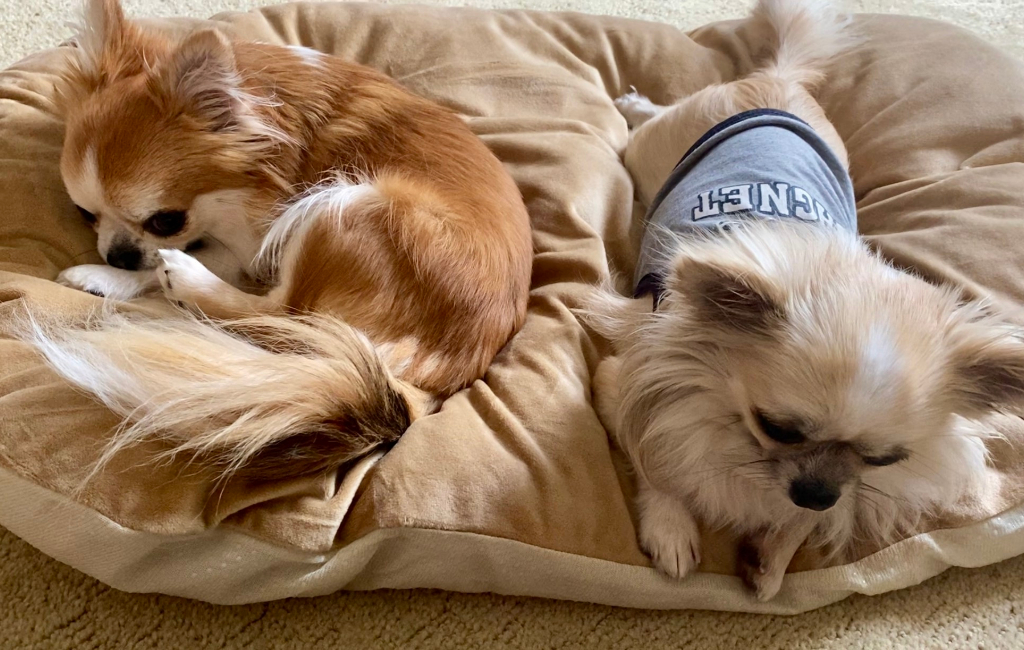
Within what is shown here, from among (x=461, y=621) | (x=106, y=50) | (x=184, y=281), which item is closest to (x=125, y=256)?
(x=184, y=281)

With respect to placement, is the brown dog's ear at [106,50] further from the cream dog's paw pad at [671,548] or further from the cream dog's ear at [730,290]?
the cream dog's paw pad at [671,548]

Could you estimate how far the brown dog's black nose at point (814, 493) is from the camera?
1.10 metres

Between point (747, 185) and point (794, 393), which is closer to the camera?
point (794, 393)

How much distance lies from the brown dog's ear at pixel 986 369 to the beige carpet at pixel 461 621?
0.46m

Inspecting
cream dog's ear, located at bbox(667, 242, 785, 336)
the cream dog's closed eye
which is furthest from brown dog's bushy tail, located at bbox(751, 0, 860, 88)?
cream dog's ear, located at bbox(667, 242, 785, 336)

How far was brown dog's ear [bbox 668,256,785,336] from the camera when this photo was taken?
3.59 ft

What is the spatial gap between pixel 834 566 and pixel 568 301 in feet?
2.37

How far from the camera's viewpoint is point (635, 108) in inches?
83.4

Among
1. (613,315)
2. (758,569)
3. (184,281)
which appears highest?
(184,281)

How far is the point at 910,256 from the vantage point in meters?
1.59

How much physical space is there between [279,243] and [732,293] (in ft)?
2.92

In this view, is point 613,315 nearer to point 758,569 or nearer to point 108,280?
point 758,569

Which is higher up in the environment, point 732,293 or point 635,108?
point 732,293

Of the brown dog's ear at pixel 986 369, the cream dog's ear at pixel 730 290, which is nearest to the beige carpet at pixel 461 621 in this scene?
the brown dog's ear at pixel 986 369
